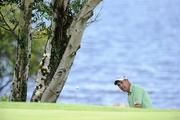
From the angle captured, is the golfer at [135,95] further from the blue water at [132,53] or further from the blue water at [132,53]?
the blue water at [132,53]

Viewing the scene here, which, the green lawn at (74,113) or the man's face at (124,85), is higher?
the green lawn at (74,113)

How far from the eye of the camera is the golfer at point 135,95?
3.95 meters

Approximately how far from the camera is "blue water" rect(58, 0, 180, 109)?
1368 inches

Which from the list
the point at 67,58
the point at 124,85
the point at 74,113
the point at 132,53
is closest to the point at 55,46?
the point at 67,58

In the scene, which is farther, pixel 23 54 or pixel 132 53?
pixel 132 53

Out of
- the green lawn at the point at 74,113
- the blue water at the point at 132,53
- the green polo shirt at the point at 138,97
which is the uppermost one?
the green lawn at the point at 74,113

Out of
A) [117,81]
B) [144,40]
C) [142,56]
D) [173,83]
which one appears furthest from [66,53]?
[144,40]

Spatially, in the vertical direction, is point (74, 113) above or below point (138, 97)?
above

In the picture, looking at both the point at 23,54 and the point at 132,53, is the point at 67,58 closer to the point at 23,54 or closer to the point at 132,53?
the point at 23,54

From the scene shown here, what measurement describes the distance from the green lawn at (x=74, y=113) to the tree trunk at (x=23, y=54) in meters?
2.89

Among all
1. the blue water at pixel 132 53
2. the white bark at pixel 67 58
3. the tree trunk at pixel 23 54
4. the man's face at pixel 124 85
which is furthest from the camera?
the blue water at pixel 132 53

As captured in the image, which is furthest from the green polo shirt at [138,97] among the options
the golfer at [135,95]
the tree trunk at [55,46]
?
the tree trunk at [55,46]

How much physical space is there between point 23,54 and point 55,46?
289 mm

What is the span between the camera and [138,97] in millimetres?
4000
